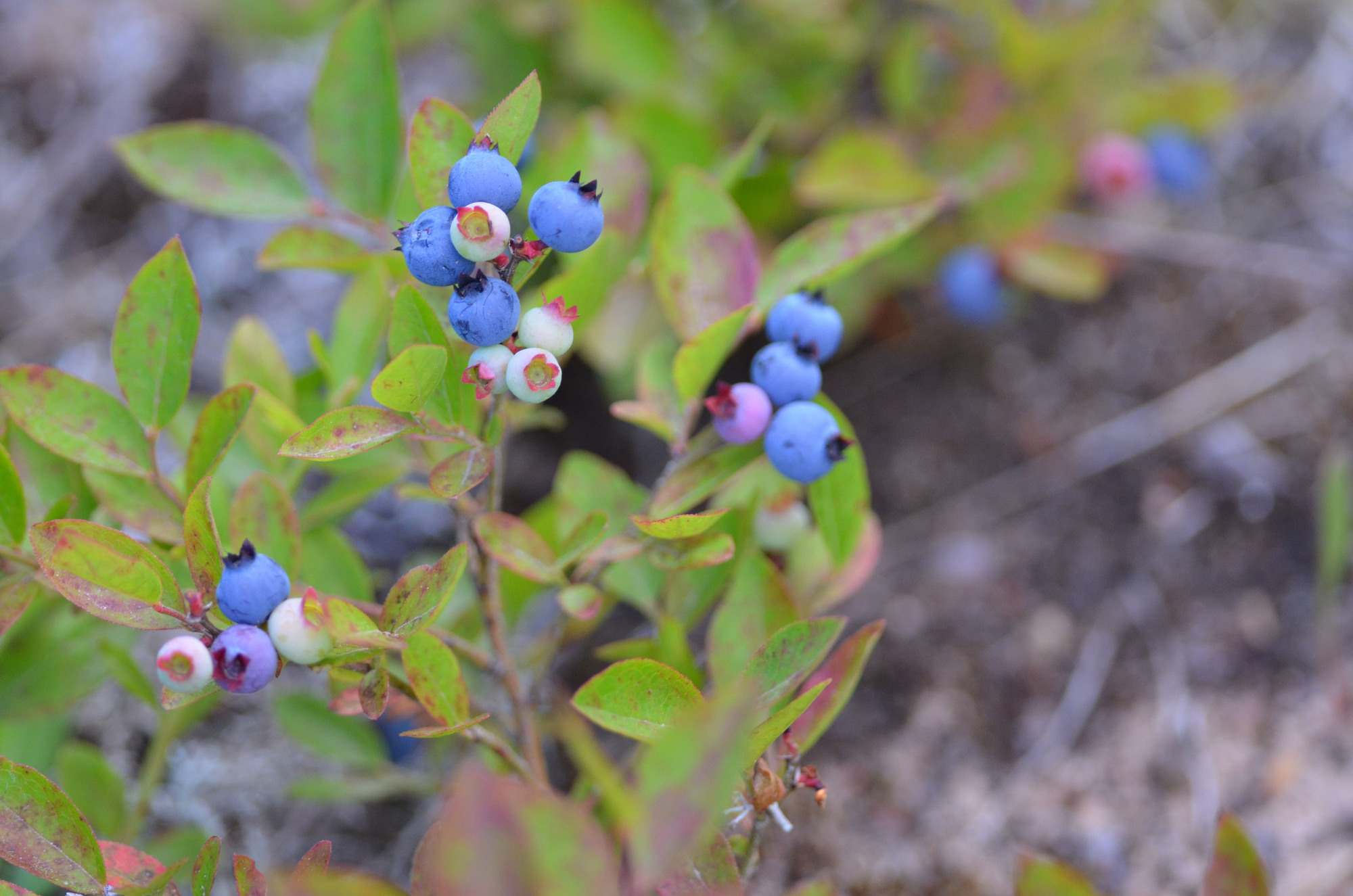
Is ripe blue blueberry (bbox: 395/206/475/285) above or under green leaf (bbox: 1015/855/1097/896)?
above

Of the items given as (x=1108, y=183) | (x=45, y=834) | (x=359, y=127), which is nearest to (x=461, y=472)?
(x=45, y=834)

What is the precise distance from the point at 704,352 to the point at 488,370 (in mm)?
295

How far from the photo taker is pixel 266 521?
1.16m

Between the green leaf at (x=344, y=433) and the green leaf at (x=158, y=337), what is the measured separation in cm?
30

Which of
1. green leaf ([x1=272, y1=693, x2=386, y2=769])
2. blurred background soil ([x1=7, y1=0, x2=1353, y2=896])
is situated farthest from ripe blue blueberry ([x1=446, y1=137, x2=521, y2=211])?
blurred background soil ([x1=7, y1=0, x2=1353, y2=896])

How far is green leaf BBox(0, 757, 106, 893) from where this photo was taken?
94cm

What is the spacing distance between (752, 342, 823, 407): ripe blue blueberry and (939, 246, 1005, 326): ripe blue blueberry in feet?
3.80

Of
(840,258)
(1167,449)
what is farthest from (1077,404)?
(840,258)

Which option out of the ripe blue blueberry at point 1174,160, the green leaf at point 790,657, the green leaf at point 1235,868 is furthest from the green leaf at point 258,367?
the ripe blue blueberry at point 1174,160

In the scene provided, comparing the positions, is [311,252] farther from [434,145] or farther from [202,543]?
A: [202,543]

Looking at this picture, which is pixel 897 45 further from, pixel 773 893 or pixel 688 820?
pixel 688 820

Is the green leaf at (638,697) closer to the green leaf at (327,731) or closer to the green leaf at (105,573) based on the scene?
the green leaf at (105,573)

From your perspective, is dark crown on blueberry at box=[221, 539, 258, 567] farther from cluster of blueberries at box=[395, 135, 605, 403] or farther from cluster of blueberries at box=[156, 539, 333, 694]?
cluster of blueberries at box=[395, 135, 605, 403]

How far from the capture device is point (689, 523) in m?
1.01
